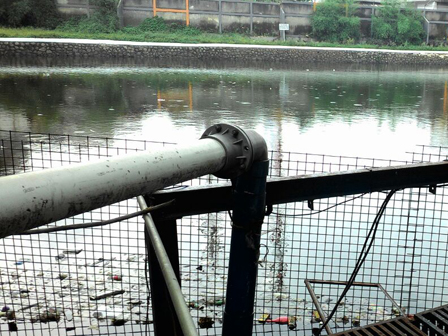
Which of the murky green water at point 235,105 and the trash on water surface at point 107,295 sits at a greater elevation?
the murky green water at point 235,105

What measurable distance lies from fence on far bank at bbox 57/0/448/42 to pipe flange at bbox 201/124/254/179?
104 ft

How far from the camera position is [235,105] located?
1234 cm

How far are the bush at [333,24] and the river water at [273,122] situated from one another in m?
13.2

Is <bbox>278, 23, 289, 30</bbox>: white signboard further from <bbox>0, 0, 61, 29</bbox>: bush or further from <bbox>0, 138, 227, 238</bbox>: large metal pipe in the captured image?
<bbox>0, 138, 227, 238</bbox>: large metal pipe

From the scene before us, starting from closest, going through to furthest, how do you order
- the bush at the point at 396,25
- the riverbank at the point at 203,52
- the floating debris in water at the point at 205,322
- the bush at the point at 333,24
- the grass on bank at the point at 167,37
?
the floating debris in water at the point at 205,322 < the riverbank at the point at 203,52 < the grass on bank at the point at 167,37 < the bush at the point at 333,24 < the bush at the point at 396,25

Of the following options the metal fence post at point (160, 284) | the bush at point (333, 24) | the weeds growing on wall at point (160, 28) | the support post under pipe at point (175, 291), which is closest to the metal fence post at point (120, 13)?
the weeds growing on wall at point (160, 28)

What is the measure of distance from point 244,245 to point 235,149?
353mm

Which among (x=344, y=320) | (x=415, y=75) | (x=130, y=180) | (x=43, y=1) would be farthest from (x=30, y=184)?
(x=43, y=1)

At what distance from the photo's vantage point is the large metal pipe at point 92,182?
3.16 ft

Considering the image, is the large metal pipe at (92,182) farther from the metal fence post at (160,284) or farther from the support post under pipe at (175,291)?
the metal fence post at (160,284)

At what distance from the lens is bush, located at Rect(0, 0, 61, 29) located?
1133 inches

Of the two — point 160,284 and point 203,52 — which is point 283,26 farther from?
point 160,284

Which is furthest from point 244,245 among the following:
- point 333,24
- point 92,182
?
point 333,24

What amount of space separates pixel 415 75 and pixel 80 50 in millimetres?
15548
